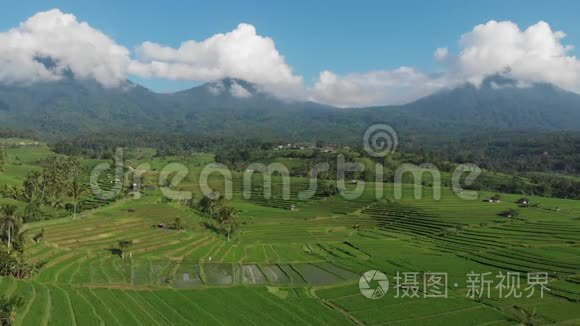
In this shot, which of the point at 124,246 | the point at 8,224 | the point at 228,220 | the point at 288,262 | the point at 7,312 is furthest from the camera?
A: the point at 228,220

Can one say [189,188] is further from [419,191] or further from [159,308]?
[159,308]

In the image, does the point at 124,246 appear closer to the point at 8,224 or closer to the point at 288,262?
the point at 8,224

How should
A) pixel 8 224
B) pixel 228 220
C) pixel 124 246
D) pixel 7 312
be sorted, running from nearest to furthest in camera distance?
pixel 7 312, pixel 8 224, pixel 124 246, pixel 228 220

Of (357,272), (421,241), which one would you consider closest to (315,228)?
(421,241)

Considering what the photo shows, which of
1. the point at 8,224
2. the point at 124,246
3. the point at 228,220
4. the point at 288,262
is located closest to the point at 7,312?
the point at 8,224

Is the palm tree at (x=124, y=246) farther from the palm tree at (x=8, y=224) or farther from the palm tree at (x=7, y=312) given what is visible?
the palm tree at (x=7, y=312)
